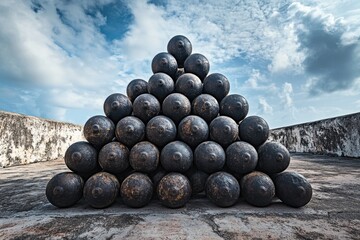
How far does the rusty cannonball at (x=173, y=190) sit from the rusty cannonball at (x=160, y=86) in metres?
1.13

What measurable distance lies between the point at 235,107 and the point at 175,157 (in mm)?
1078

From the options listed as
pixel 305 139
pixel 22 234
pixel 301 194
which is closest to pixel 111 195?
pixel 22 234

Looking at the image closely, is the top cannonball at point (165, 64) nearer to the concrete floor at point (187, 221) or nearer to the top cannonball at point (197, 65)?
the top cannonball at point (197, 65)

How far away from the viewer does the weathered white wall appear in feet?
19.3

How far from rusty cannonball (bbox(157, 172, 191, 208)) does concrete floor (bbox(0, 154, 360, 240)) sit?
90 mm

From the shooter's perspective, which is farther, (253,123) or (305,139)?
(305,139)

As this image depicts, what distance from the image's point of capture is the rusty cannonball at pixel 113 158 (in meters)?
2.42

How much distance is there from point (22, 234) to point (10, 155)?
18.0ft

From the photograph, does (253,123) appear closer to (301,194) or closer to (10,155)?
(301,194)

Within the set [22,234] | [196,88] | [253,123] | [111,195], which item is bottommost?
[22,234]

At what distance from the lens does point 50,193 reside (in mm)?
2281

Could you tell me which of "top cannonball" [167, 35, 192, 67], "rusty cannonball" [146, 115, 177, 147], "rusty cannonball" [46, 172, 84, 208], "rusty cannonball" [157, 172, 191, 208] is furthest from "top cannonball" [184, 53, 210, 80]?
"rusty cannonball" [46, 172, 84, 208]

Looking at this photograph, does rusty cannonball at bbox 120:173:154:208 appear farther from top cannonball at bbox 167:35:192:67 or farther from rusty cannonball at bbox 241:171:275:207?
top cannonball at bbox 167:35:192:67

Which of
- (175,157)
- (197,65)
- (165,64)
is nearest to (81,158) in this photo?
(175,157)
